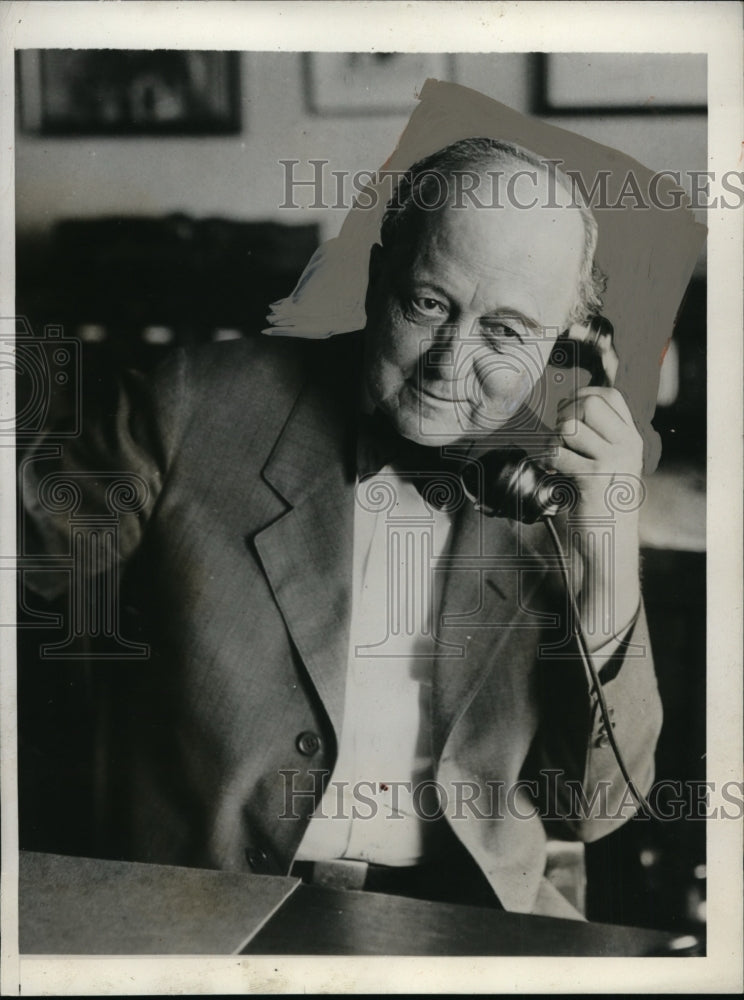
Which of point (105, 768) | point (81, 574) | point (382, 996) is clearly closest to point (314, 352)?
point (81, 574)

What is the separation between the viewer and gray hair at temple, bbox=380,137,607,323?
1713 millimetres

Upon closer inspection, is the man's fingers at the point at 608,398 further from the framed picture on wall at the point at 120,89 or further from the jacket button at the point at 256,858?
the jacket button at the point at 256,858

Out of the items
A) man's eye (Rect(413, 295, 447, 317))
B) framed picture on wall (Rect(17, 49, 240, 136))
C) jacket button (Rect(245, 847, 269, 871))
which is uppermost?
framed picture on wall (Rect(17, 49, 240, 136))

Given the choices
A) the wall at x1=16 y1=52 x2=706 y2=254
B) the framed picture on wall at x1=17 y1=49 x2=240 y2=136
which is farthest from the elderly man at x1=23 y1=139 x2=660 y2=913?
the framed picture on wall at x1=17 y1=49 x2=240 y2=136

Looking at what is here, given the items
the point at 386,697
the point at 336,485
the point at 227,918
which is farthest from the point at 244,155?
the point at 227,918

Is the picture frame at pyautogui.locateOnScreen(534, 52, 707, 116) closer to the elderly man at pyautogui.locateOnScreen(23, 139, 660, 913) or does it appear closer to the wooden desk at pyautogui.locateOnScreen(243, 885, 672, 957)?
the elderly man at pyautogui.locateOnScreen(23, 139, 660, 913)

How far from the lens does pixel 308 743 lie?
1722mm

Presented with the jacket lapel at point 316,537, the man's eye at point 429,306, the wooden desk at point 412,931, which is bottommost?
the wooden desk at point 412,931

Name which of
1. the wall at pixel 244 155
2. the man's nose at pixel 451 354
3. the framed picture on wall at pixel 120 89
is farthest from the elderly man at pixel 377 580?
the framed picture on wall at pixel 120 89

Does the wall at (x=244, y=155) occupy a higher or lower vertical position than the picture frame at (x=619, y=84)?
lower

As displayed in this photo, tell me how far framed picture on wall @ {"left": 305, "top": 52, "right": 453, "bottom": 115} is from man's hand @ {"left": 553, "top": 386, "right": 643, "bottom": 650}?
625mm

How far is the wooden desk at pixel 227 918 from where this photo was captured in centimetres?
174

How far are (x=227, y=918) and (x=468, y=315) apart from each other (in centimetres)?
117

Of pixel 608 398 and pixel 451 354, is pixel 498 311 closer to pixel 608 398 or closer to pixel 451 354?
pixel 451 354
